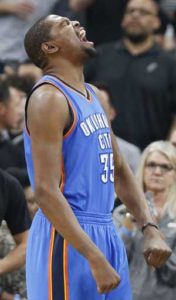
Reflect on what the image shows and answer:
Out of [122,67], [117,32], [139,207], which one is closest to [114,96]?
[122,67]

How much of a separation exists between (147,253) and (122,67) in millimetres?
5009

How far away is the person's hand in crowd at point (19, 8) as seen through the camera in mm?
9969

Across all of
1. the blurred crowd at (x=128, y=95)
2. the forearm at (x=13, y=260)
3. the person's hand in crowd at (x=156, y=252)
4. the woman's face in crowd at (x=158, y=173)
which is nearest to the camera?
the person's hand in crowd at (x=156, y=252)

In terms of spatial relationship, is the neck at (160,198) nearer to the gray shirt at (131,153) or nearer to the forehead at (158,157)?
the forehead at (158,157)

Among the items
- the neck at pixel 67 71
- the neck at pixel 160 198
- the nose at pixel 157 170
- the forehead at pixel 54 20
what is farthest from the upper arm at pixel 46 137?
the nose at pixel 157 170

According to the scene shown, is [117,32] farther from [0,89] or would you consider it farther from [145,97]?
[0,89]

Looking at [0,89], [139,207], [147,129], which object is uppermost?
[139,207]

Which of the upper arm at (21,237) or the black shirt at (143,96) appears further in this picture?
→ the black shirt at (143,96)

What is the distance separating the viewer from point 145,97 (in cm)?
933

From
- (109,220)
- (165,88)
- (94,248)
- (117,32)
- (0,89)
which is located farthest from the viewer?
(117,32)

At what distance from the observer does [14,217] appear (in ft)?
19.2

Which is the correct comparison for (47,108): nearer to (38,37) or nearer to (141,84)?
(38,37)

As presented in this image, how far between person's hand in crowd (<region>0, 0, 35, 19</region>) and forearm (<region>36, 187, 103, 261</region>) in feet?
19.0

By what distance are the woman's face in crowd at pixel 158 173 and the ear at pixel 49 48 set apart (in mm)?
2607
